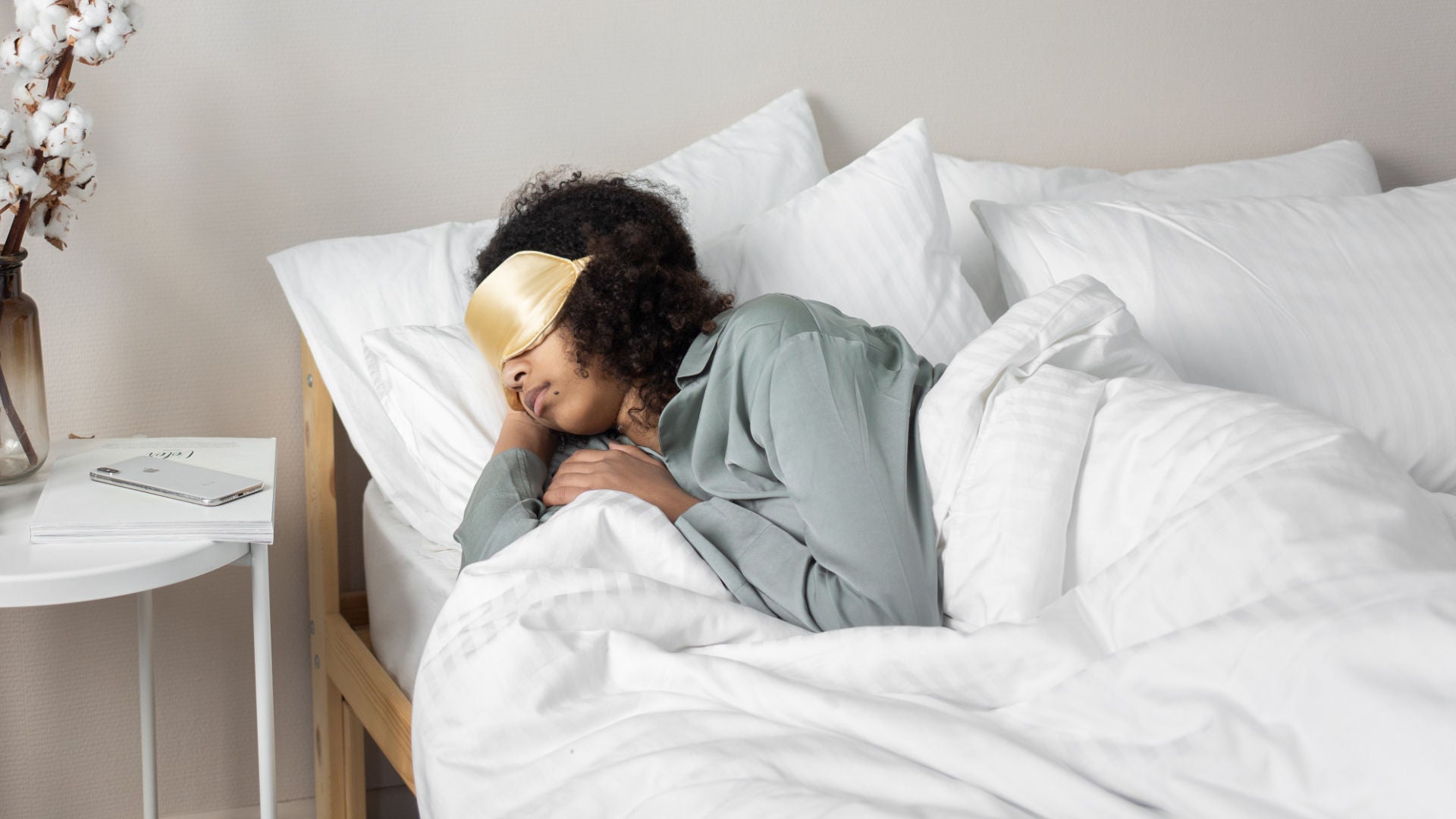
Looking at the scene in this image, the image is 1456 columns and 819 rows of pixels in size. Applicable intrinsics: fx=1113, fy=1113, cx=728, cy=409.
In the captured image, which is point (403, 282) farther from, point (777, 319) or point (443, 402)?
point (777, 319)

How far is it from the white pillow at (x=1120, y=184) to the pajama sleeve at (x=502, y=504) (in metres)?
0.68

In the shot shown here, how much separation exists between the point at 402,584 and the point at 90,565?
315 millimetres

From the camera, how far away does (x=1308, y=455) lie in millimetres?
741

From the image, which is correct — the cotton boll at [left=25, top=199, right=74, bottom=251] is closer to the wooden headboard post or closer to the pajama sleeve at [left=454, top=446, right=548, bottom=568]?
the wooden headboard post

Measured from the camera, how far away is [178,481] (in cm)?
108

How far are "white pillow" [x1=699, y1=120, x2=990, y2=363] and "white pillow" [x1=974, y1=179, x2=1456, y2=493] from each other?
11 cm

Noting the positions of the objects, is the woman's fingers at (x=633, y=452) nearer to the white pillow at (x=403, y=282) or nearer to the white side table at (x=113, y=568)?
the white pillow at (x=403, y=282)

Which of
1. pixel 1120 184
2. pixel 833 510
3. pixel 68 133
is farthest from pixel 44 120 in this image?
pixel 1120 184

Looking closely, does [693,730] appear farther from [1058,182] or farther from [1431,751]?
[1058,182]

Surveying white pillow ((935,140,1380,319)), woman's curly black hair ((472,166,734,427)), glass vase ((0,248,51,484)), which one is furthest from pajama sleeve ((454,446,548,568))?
white pillow ((935,140,1380,319))

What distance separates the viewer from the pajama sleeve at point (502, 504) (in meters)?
0.98

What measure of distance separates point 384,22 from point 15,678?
0.93 meters

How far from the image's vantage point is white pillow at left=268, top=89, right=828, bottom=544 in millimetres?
1269

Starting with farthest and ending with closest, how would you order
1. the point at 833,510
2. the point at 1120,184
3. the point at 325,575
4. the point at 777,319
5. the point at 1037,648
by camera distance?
the point at 1120,184 < the point at 325,575 < the point at 777,319 < the point at 833,510 < the point at 1037,648
